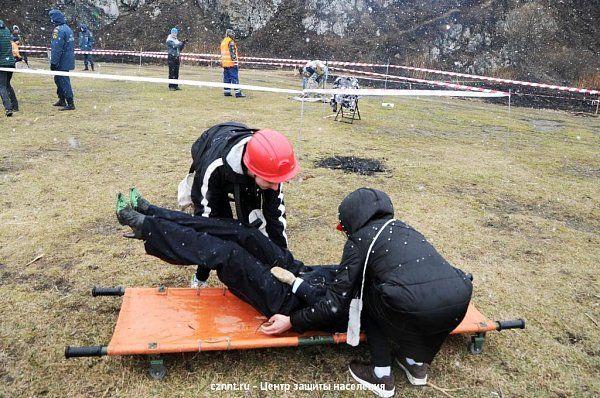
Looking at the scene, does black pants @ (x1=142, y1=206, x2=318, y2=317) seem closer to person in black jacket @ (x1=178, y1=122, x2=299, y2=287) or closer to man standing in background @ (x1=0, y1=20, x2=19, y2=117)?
person in black jacket @ (x1=178, y1=122, x2=299, y2=287)

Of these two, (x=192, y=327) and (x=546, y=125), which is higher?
(x=546, y=125)

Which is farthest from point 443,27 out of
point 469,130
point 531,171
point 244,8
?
point 531,171

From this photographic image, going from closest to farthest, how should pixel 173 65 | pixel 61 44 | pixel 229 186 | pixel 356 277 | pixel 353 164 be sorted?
pixel 356 277, pixel 229 186, pixel 353 164, pixel 61 44, pixel 173 65

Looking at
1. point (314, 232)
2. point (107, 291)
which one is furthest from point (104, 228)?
point (314, 232)

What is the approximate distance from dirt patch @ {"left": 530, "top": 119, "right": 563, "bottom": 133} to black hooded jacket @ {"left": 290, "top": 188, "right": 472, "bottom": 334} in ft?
31.4

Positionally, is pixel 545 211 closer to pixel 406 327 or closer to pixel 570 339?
pixel 570 339

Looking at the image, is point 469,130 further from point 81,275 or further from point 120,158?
point 81,275

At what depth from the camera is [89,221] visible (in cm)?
466

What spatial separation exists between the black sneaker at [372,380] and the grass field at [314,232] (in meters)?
0.09

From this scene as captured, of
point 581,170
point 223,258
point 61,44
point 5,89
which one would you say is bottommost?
point 581,170

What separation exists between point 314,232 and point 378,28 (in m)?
21.1

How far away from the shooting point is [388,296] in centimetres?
237

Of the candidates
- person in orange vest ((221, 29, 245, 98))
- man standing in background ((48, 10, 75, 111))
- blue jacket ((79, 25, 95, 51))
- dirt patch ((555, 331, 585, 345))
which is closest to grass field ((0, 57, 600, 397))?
dirt patch ((555, 331, 585, 345))

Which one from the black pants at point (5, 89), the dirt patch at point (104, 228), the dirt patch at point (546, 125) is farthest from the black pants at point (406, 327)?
the dirt patch at point (546, 125)
